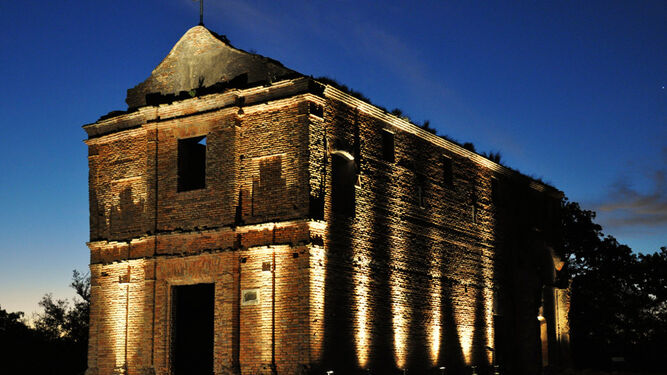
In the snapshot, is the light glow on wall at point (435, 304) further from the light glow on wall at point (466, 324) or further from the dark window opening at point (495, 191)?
the dark window opening at point (495, 191)

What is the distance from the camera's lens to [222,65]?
69.7ft

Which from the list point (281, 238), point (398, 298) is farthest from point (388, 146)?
point (281, 238)

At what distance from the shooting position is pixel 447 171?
2583cm

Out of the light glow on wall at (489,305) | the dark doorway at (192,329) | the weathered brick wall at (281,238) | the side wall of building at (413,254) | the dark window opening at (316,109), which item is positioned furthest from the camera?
the light glow on wall at (489,305)

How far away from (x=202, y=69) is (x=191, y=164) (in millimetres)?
2701

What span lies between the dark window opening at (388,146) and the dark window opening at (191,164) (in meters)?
5.20

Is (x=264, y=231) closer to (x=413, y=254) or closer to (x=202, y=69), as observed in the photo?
A: (x=202, y=69)

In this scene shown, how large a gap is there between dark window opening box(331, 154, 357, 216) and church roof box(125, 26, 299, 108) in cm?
280

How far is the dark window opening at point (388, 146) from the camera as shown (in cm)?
2255

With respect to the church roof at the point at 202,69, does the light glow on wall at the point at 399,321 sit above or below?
below

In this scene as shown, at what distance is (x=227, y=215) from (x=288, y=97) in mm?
3347

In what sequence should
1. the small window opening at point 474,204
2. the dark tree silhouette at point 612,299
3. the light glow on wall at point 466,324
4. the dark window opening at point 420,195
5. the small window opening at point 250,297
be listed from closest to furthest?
the small window opening at point 250,297 → the dark window opening at point 420,195 → the light glow on wall at point 466,324 → the small window opening at point 474,204 → the dark tree silhouette at point 612,299

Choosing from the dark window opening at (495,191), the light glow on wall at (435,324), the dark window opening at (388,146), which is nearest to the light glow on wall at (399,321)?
the light glow on wall at (435,324)

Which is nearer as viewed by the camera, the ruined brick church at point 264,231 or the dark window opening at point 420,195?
the ruined brick church at point 264,231
